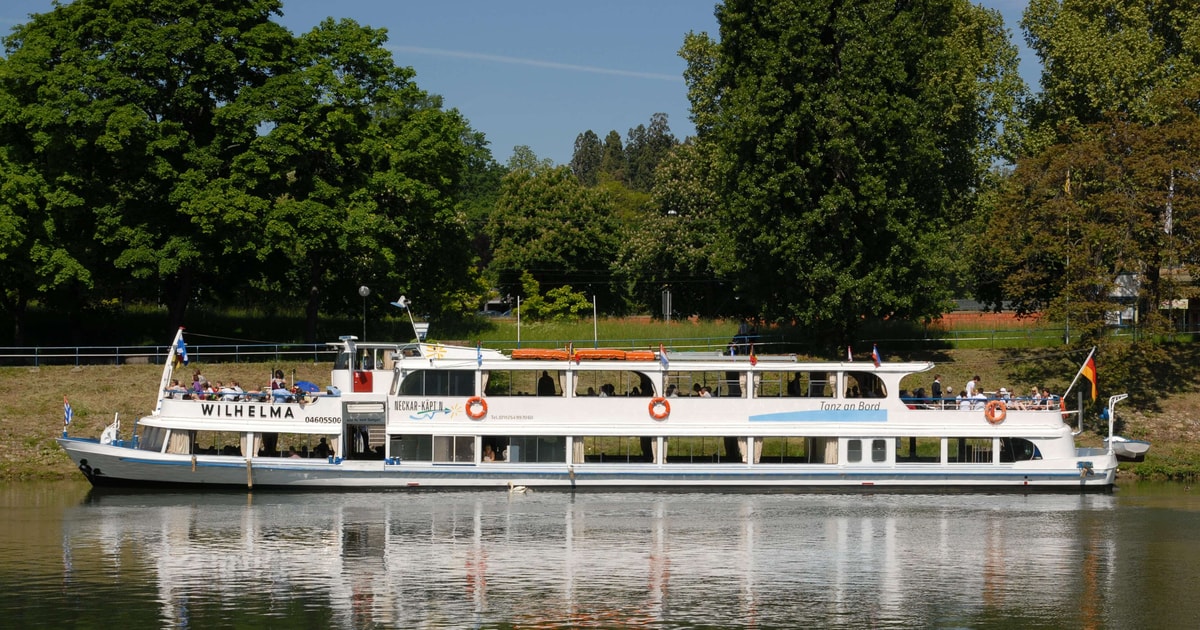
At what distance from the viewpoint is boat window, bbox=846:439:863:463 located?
156ft

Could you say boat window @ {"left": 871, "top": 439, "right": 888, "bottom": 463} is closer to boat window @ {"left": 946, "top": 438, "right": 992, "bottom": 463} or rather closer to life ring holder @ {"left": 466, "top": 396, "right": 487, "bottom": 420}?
boat window @ {"left": 946, "top": 438, "right": 992, "bottom": 463}

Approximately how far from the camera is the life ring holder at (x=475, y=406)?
153ft

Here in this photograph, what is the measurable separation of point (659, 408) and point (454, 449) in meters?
7.18

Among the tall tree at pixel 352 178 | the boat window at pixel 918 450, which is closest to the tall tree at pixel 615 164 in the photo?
the tall tree at pixel 352 178

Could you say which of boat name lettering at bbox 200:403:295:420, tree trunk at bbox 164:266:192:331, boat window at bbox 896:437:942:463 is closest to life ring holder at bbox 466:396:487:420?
boat name lettering at bbox 200:403:295:420

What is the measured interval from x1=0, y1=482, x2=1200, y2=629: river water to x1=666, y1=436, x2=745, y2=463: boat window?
7.67ft

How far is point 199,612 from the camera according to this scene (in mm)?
30016

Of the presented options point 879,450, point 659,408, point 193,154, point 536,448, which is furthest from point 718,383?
point 193,154

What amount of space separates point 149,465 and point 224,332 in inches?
1034

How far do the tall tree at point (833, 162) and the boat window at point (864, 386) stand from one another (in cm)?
1260

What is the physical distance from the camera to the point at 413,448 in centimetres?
4691

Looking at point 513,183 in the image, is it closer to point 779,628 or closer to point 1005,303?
point 1005,303

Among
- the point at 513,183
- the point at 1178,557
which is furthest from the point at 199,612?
the point at 513,183

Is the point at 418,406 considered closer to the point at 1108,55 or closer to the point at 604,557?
the point at 604,557
